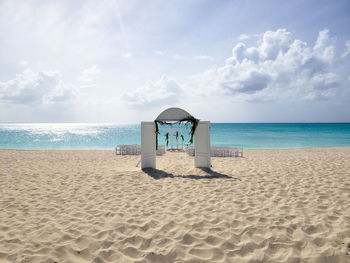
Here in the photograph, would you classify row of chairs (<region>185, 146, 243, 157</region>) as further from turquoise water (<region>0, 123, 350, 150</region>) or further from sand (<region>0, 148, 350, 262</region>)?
turquoise water (<region>0, 123, 350, 150</region>)

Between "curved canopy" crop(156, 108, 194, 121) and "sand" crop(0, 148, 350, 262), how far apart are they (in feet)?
10.8

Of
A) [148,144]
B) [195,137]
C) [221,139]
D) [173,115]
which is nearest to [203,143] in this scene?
[195,137]

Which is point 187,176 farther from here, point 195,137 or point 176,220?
point 176,220

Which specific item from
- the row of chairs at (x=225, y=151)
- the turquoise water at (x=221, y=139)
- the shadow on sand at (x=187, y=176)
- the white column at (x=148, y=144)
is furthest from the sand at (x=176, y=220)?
the turquoise water at (x=221, y=139)

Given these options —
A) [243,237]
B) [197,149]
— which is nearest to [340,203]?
[243,237]

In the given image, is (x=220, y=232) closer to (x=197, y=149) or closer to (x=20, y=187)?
(x=197, y=149)

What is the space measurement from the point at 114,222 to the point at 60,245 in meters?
1.09

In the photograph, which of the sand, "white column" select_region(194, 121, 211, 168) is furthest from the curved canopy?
the sand

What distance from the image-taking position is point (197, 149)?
A: 32.8ft

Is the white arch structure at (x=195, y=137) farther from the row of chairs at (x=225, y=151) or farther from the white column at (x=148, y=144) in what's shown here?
the row of chairs at (x=225, y=151)

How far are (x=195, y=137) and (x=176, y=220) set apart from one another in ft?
19.3

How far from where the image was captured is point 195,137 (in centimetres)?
998

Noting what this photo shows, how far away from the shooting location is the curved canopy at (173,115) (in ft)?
32.1

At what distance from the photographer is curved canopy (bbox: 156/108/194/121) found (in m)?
9.77
